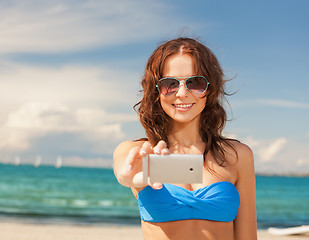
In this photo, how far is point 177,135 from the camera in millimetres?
2861

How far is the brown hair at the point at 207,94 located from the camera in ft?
8.87

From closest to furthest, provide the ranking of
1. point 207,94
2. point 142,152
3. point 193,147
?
point 142,152, point 207,94, point 193,147

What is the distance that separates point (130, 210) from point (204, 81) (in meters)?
18.4

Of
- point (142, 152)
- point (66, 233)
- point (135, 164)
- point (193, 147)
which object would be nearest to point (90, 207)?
point (66, 233)

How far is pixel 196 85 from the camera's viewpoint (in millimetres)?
2639

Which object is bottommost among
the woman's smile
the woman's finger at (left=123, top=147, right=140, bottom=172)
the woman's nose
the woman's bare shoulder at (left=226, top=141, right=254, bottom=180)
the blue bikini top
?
the blue bikini top

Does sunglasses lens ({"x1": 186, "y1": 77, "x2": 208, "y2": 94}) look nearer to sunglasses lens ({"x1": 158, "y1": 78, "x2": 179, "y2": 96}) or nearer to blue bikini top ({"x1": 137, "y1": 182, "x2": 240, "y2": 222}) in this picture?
sunglasses lens ({"x1": 158, "y1": 78, "x2": 179, "y2": 96})

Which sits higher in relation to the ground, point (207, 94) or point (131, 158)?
point (207, 94)

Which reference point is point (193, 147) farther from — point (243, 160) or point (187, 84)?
point (187, 84)

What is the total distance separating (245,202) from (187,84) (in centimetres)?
83

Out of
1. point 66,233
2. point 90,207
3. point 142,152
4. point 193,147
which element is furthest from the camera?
point 90,207

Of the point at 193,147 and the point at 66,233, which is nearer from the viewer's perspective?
the point at 193,147

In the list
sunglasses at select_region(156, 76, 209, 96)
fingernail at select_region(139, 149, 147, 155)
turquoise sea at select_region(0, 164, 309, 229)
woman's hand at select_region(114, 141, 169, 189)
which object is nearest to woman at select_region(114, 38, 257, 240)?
sunglasses at select_region(156, 76, 209, 96)

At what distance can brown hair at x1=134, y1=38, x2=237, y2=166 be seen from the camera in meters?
2.71
